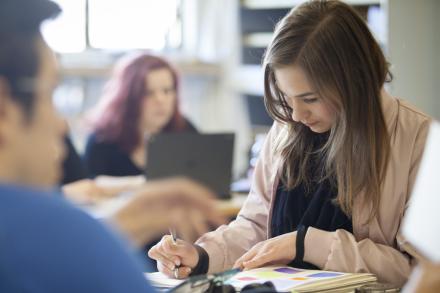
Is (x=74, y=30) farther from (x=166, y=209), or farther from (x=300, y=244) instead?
(x=166, y=209)

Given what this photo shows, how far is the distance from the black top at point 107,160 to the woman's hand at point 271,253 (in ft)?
6.37

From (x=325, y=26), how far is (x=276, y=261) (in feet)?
1.84

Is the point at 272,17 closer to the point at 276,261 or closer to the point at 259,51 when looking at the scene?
the point at 259,51

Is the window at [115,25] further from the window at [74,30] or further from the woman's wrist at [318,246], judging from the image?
the woman's wrist at [318,246]

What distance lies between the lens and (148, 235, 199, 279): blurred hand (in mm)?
1916

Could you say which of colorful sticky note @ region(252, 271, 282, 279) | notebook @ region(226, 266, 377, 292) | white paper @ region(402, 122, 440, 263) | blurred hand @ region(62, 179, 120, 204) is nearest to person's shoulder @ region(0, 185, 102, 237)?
blurred hand @ region(62, 179, 120, 204)

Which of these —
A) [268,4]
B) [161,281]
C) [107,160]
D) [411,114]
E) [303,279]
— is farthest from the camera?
[268,4]

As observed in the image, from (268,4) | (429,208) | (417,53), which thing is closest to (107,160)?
(268,4)

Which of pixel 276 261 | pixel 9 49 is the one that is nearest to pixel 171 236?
pixel 276 261

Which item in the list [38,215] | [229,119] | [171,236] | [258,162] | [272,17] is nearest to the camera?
[38,215]

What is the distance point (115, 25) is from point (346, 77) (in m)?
3.48

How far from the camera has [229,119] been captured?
17.4 feet

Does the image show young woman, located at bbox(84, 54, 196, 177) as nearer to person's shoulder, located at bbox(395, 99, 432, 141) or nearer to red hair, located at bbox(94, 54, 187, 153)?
red hair, located at bbox(94, 54, 187, 153)

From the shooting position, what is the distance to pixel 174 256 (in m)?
1.92
